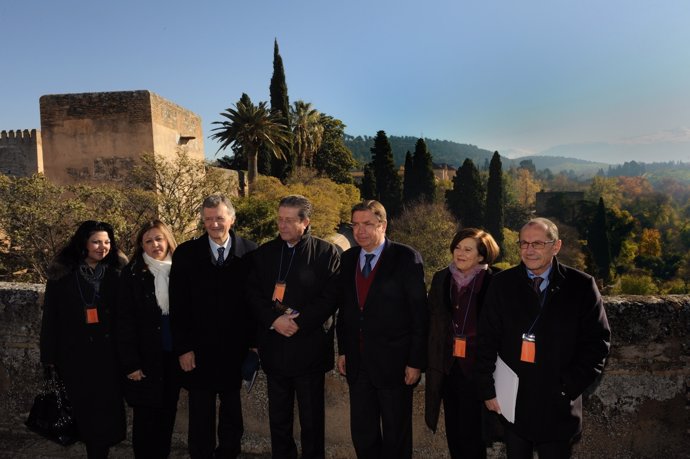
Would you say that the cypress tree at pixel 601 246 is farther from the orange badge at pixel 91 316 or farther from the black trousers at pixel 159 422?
the orange badge at pixel 91 316

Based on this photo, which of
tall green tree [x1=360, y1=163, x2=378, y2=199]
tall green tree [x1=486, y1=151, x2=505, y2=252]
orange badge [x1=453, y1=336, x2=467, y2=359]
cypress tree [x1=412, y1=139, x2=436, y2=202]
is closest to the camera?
orange badge [x1=453, y1=336, x2=467, y2=359]

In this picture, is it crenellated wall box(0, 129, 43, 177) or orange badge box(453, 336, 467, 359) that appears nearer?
orange badge box(453, 336, 467, 359)

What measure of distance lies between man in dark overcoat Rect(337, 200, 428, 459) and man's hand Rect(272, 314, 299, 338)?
30 centimetres

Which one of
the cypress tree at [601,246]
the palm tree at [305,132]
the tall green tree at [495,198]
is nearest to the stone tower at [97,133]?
the palm tree at [305,132]

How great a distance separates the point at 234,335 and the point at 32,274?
10.5m

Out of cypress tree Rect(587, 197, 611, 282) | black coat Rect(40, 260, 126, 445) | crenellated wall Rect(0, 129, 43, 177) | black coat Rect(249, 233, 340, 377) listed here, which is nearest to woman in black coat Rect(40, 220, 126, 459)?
black coat Rect(40, 260, 126, 445)

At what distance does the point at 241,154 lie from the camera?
103 ft

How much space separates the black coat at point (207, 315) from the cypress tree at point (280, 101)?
29185 millimetres

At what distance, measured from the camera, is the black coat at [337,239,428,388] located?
252cm

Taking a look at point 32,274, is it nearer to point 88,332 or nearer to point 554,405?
point 88,332

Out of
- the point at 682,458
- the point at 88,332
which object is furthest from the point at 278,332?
the point at 682,458

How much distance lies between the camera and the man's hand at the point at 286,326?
2594 mm

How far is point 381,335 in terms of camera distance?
255 centimetres

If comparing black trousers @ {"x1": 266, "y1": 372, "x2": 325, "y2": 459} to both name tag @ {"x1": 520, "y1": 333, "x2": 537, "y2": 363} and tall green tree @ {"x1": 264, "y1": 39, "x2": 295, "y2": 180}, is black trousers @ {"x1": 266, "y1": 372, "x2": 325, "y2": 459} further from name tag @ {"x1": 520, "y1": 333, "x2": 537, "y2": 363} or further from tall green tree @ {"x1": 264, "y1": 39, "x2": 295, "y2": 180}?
tall green tree @ {"x1": 264, "y1": 39, "x2": 295, "y2": 180}
